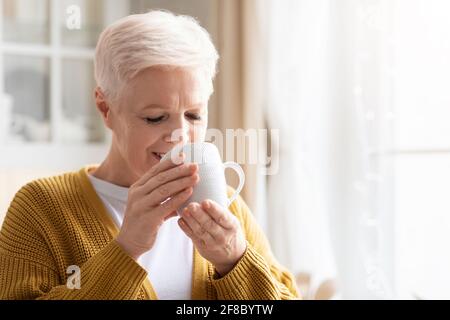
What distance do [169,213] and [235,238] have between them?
0.11 metres

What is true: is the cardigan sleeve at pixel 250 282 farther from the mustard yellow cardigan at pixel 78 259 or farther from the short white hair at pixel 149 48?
the short white hair at pixel 149 48

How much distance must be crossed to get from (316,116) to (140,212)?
670 millimetres

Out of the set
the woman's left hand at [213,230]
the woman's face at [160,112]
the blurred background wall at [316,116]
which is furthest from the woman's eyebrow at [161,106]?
the blurred background wall at [316,116]

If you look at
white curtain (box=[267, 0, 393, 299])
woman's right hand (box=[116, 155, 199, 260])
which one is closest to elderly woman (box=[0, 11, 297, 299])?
woman's right hand (box=[116, 155, 199, 260])

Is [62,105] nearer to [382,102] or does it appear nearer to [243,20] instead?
[243,20]

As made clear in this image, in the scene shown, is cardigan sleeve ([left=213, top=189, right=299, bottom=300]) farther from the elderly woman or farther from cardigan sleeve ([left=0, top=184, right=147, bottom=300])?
cardigan sleeve ([left=0, top=184, right=147, bottom=300])

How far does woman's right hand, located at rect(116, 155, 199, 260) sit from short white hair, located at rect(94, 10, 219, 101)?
0.51ft

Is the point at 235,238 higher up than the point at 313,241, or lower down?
higher up

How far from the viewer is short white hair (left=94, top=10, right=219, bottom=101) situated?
36.2 inches

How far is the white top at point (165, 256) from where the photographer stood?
3.31 ft

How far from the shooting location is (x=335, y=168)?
4.48ft

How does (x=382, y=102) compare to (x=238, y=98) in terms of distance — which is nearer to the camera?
(x=382, y=102)

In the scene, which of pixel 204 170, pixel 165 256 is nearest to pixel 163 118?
pixel 204 170
